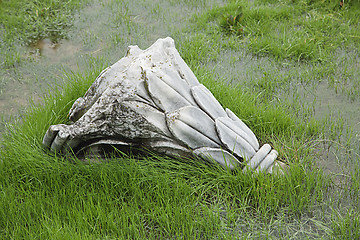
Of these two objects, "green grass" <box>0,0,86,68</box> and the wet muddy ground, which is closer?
the wet muddy ground

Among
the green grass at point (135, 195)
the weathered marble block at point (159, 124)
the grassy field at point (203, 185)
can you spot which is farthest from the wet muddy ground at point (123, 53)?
the weathered marble block at point (159, 124)

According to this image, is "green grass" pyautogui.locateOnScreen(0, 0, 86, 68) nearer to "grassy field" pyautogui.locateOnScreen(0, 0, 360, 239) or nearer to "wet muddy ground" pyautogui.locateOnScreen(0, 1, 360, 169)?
"wet muddy ground" pyautogui.locateOnScreen(0, 1, 360, 169)

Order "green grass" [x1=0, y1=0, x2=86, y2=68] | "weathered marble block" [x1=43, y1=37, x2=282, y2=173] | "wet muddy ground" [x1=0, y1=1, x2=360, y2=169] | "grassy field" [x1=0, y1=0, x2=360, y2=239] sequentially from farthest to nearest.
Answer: "green grass" [x1=0, y1=0, x2=86, y2=68], "wet muddy ground" [x1=0, y1=1, x2=360, y2=169], "weathered marble block" [x1=43, y1=37, x2=282, y2=173], "grassy field" [x1=0, y1=0, x2=360, y2=239]

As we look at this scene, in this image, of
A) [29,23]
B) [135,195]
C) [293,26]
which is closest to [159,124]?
[135,195]

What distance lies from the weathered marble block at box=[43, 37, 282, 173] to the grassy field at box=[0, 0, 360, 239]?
0.12 m

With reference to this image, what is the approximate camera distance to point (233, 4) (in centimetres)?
495

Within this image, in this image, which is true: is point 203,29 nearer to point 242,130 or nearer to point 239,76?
point 239,76

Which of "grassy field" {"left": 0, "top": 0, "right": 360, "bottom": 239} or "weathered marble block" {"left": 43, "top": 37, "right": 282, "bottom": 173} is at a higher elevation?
"weathered marble block" {"left": 43, "top": 37, "right": 282, "bottom": 173}

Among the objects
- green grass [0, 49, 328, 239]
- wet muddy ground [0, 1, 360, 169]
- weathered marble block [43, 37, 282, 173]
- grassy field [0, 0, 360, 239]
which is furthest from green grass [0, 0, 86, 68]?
weathered marble block [43, 37, 282, 173]

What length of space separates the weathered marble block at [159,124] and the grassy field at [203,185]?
0.12 metres

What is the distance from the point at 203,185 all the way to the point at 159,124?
20.2 inches

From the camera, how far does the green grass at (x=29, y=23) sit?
174 inches

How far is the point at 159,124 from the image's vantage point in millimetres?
2592

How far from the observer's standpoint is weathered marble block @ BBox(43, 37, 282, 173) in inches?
102
